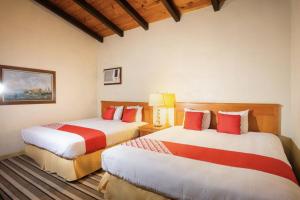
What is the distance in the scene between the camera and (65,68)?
427cm

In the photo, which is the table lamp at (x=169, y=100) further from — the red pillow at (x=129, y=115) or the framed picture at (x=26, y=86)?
the framed picture at (x=26, y=86)

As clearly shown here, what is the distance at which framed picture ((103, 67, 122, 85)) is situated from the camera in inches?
177

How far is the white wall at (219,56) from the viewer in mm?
2646

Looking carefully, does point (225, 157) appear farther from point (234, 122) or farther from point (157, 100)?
point (157, 100)

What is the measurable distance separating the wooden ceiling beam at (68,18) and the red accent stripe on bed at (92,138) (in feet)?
8.99

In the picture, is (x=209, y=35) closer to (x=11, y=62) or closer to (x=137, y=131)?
(x=137, y=131)

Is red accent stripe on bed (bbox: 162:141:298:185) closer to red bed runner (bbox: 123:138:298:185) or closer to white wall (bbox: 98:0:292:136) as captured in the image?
red bed runner (bbox: 123:138:298:185)

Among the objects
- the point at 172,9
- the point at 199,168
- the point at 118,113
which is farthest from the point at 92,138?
the point at 172,9

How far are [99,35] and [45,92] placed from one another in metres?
2.06

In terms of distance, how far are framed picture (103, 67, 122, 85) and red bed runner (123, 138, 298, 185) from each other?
2652 millimetres

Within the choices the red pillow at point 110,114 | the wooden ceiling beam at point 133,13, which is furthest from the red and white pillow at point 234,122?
the wooden ceiling beam at point 133,13

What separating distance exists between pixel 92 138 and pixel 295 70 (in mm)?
2960

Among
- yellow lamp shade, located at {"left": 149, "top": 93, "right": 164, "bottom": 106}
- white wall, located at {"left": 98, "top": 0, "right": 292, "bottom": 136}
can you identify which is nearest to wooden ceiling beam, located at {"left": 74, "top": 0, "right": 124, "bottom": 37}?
white wall, located at {"left": 98, "top": 0, "right": 292, "bottom": 136}

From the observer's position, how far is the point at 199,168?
1436mm
